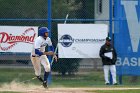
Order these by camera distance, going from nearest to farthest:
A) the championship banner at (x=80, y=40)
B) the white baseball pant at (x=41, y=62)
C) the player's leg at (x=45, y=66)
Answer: the player's leg at (x=45, y=66) → the white baseball pant at (x=41, y=62) → the championship banner at (x=80, y=40)

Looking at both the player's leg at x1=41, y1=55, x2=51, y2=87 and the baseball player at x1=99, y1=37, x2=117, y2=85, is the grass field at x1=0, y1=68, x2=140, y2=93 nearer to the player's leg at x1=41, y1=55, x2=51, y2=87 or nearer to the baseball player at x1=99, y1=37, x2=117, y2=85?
the baseball player at x1=99, y1=37, x2=117, y2=85

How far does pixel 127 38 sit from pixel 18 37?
4.41m

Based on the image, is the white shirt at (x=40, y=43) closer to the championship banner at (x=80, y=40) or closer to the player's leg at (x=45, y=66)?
the player's leg at (x=45, y=66)

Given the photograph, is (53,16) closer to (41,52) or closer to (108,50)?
(108,50)

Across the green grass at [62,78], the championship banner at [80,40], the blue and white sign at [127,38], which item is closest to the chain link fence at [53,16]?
the green grass at [62,78]

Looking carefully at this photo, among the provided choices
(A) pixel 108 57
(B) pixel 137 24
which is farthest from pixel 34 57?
(B) pixel 137 24

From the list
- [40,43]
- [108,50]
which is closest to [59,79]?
[108,50]

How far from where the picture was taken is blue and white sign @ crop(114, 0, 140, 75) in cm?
2320

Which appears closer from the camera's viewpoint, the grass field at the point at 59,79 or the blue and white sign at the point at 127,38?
the grass field at the point at 59,79

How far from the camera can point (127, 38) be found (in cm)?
2320

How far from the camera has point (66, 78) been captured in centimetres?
2498

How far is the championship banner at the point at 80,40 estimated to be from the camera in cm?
2300

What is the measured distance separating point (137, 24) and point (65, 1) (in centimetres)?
428

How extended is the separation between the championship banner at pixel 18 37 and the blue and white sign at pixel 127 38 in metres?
3.43
